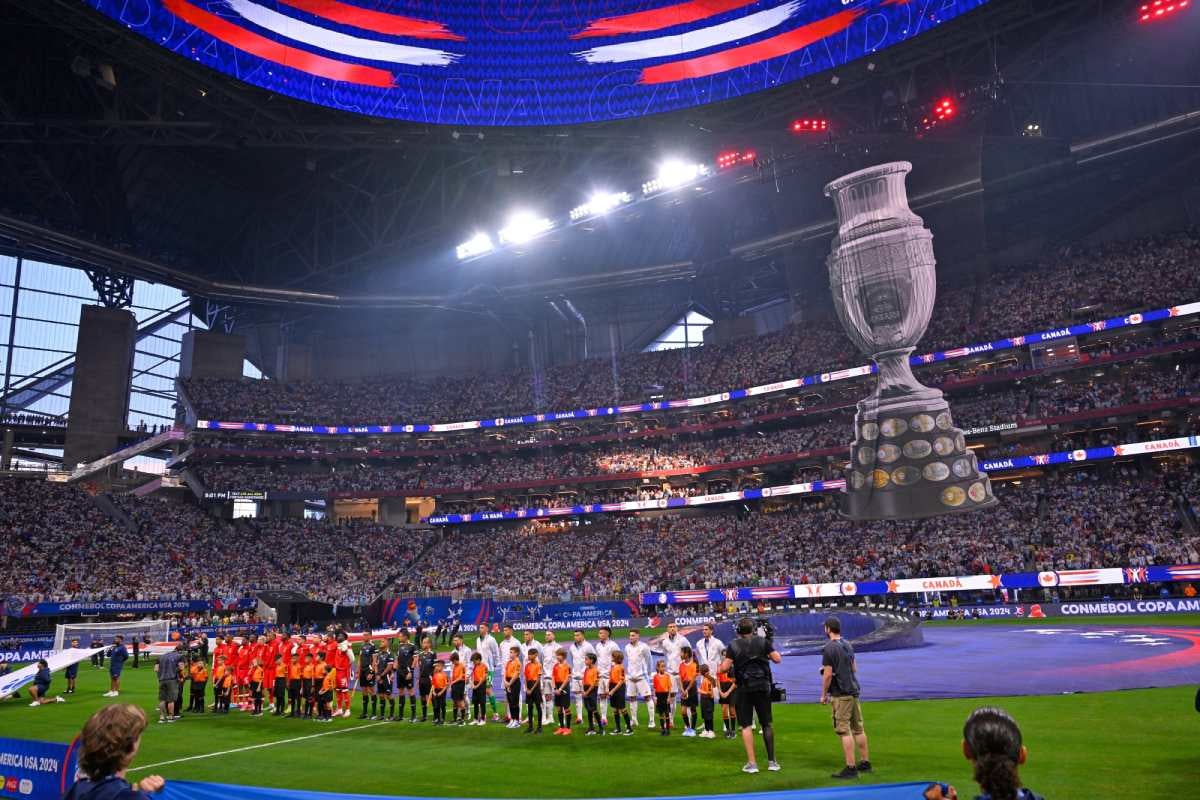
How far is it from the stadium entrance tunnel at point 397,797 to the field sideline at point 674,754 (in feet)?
11.4

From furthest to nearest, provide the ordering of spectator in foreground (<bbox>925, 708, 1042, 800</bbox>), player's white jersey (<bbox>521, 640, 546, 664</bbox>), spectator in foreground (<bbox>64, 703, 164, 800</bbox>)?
player's white jersey (<bbox>521, 640, 546, 664</bbox>) → spectator in foreground (<bbox>64, 703, 164, 800</bbox>) → spectator in foreground (<bbox>925, 708, 1042, 800</bbox>)

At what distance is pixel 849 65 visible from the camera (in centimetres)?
4256

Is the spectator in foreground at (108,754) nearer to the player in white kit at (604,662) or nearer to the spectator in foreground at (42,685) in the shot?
the player in white kit at (604,662)

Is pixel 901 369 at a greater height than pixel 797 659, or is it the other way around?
pixel 901 369

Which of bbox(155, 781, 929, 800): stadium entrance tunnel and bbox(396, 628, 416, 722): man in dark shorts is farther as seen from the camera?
bbox(396, 628, 416, 722): man in dark shorts

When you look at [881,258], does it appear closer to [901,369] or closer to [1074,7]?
[901,369]

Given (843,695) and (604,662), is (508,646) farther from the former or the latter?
(843,695)

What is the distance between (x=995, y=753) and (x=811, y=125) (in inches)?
1889

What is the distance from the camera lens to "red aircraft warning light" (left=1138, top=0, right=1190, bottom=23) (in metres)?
40.0

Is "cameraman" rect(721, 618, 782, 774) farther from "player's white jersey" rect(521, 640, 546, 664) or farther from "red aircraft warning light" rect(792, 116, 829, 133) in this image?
"red aircraft warning light" rect(792, 116, 829, 133)

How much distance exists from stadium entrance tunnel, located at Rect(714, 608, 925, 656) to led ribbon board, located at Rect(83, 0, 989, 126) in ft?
88.8

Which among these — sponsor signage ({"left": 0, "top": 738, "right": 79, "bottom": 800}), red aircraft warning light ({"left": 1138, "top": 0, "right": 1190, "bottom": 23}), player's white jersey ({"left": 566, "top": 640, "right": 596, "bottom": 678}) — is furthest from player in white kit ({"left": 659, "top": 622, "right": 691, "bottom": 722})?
red aircraft warning light ({"left": 1138, "top": 0, "right": 1190, "bottom": 23})

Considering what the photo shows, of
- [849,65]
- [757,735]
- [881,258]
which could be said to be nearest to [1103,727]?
[757,735]

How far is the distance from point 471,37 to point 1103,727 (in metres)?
42.8
